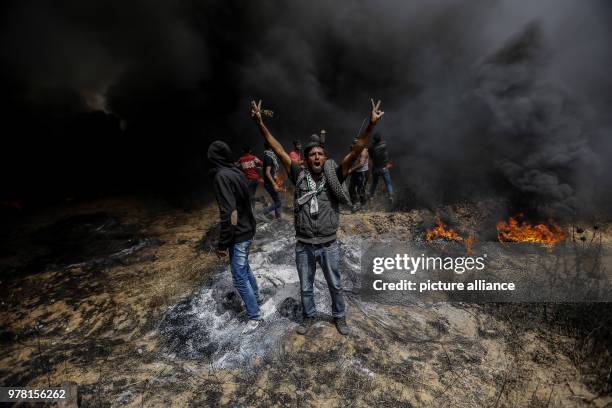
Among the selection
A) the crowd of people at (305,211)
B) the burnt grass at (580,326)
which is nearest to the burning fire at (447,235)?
the burnt grass at (580,326)

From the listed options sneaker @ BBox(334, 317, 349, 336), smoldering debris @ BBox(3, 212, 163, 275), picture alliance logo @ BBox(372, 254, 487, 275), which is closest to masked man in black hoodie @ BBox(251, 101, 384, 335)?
sneaker @ BBox(334, 317, 349, 336)

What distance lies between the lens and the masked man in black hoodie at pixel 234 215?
303 cm

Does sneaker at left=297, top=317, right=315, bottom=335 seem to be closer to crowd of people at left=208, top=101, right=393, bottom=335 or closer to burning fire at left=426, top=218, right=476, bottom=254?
crowd of people at left=208, top=101, right=393, bottom=335

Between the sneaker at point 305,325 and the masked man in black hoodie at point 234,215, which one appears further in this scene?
the sneaker at point 305,325

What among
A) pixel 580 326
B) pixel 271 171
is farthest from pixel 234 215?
pixel 580 326

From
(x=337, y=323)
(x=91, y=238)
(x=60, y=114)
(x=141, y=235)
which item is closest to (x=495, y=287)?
(x=337, y=323)

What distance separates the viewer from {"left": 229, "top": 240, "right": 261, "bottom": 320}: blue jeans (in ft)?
10.6

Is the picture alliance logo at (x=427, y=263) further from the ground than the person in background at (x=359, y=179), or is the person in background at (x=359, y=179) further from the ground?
the person in background at (x=359, y=179)

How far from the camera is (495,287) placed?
430 centimetres

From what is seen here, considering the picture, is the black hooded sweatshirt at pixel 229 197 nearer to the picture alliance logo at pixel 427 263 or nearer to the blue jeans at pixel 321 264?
the blue jeans at pixel 321 264

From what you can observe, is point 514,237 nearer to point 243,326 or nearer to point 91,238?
point 243,326

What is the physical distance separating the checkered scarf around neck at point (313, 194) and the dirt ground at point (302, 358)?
1394 mm

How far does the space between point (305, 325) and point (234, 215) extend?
57.0 inches

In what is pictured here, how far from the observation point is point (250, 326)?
132 inches
